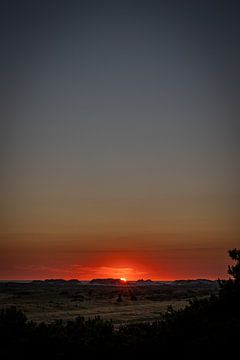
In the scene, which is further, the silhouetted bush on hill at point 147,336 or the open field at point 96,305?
the open field at point 96,305

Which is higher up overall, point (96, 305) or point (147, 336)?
point (147, 336)

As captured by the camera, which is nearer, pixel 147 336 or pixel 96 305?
pixel 147 336

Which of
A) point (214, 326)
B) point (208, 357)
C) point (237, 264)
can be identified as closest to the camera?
point (208, 357)

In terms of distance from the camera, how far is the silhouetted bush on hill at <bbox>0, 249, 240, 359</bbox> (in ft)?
36.3

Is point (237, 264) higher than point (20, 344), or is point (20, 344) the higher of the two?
point (237, 264)

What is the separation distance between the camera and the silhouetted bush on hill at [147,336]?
11055 millimetres

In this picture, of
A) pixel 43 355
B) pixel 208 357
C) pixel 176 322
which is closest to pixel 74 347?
pixel 43 355

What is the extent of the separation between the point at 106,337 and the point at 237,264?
183 inches

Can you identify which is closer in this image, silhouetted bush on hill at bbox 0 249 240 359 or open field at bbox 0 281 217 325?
silhouetted bush on hill at bbox 0 249 240 359

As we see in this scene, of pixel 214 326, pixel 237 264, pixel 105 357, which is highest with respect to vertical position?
pixel 237 264

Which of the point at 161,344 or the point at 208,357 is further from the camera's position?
the point at 161,344

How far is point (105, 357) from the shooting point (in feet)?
39.3

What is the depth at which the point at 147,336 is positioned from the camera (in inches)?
502

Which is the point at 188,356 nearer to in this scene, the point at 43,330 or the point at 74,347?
the point at 74,347
